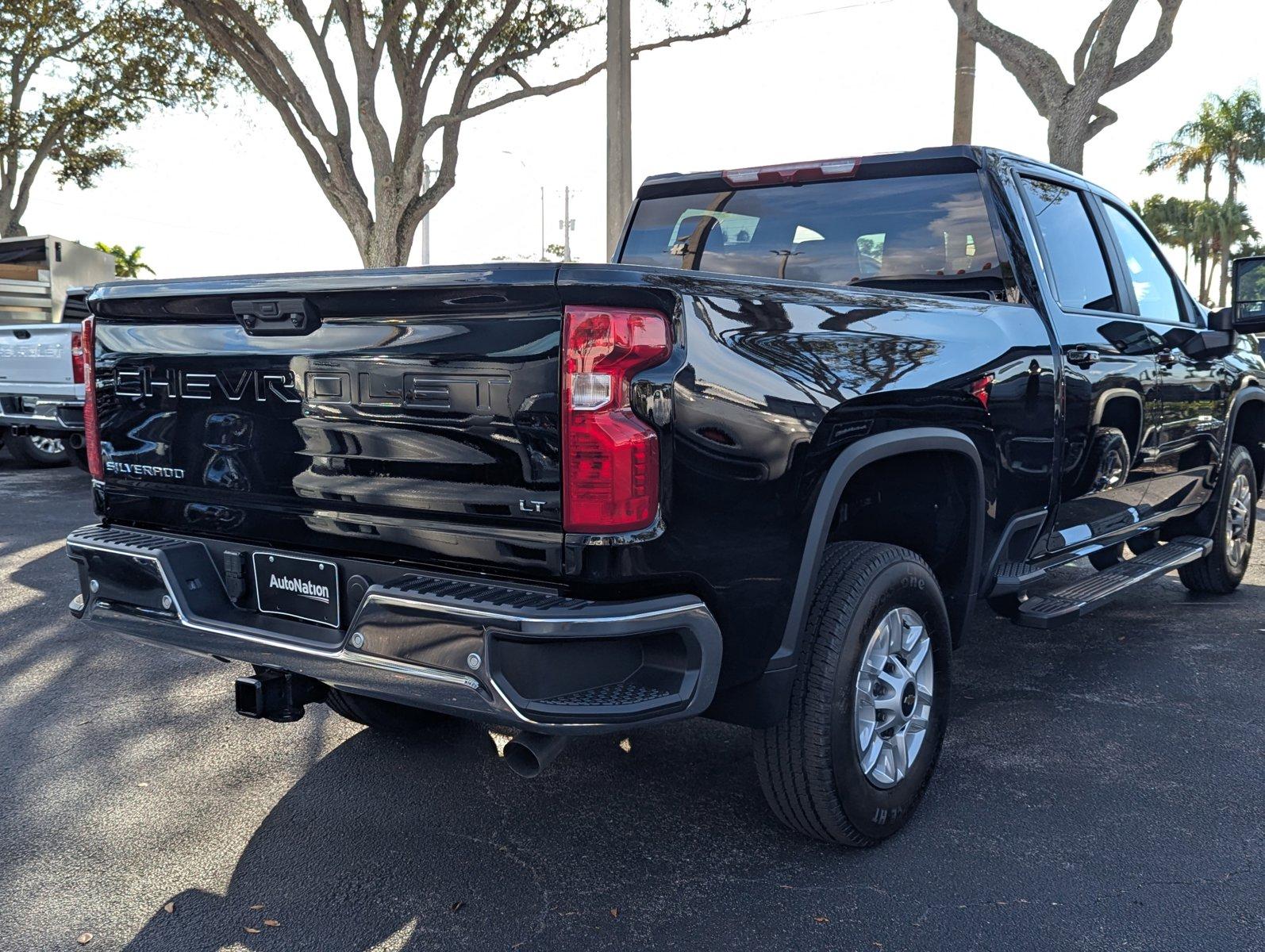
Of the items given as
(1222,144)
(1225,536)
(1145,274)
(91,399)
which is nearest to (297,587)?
(91,399)

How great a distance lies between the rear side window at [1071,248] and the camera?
415 centimetres

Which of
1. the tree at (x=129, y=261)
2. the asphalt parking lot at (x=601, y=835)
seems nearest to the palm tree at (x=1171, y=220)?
the tree at (x=129, y=261)

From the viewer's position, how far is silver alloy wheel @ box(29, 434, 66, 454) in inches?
457

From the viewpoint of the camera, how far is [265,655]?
2766 mm

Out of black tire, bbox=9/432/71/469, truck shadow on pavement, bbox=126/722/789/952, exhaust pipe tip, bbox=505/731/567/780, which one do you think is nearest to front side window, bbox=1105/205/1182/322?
truck shadow on pavement, bbox=126/722/789/952

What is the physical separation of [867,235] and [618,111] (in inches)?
376

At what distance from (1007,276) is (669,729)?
1957 millimetres

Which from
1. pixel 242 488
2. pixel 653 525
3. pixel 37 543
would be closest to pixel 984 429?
pixel 653 525

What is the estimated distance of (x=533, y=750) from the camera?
2.56 metres

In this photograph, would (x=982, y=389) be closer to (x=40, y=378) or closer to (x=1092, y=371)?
(x=1092, y=371)

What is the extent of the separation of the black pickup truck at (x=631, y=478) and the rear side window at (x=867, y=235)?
0.01 metres

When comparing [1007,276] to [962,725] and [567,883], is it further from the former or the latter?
[567,883]

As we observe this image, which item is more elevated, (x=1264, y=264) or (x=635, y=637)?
(x=1264, y=264)

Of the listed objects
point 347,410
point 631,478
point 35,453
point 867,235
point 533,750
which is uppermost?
point 867,235
